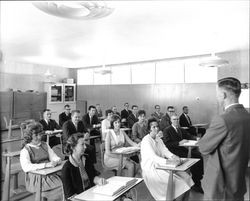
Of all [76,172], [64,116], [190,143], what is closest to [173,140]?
[190,143]

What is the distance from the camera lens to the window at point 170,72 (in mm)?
2005

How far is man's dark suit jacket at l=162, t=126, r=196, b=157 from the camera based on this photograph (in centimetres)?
264

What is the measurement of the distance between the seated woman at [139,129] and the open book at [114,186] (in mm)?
999

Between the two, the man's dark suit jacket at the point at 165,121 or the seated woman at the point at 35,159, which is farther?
the man's dark suit jacket at the point at 165,121

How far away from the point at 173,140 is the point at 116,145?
69cm

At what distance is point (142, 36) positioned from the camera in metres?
2.71

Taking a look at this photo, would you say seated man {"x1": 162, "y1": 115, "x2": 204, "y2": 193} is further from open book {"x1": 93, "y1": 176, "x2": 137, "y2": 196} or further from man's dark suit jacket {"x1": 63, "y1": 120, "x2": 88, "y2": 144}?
man's dark suit jacket {"x1": 63, "y1": 120, "x2": 88, "y2": 144}

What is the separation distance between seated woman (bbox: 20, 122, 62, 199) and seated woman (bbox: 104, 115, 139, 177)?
0.71 meters

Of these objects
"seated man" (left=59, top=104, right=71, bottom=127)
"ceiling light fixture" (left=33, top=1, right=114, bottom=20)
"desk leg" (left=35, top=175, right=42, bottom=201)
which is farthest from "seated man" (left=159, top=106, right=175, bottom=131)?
"seated man" (left=59, top=104, right=71, bottom=127)

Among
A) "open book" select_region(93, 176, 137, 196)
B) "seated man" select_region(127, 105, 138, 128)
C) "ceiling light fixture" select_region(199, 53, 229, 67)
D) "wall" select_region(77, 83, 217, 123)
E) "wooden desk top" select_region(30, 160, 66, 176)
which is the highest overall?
"ceiling light fixture" select_region(199, 53, 229, 67)

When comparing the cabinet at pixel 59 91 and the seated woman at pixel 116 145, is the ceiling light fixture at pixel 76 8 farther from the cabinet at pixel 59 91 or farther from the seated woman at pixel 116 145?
the seated woman at pixel 116 145

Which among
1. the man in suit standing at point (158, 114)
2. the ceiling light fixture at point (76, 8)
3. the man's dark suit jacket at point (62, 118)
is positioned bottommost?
the man's dark suit jacket at point (62, 118)

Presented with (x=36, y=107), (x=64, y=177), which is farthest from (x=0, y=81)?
(x=36, y=107)

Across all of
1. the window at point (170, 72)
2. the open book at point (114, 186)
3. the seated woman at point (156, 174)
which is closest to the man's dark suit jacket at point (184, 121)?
the seated woman at point (156, 174)
